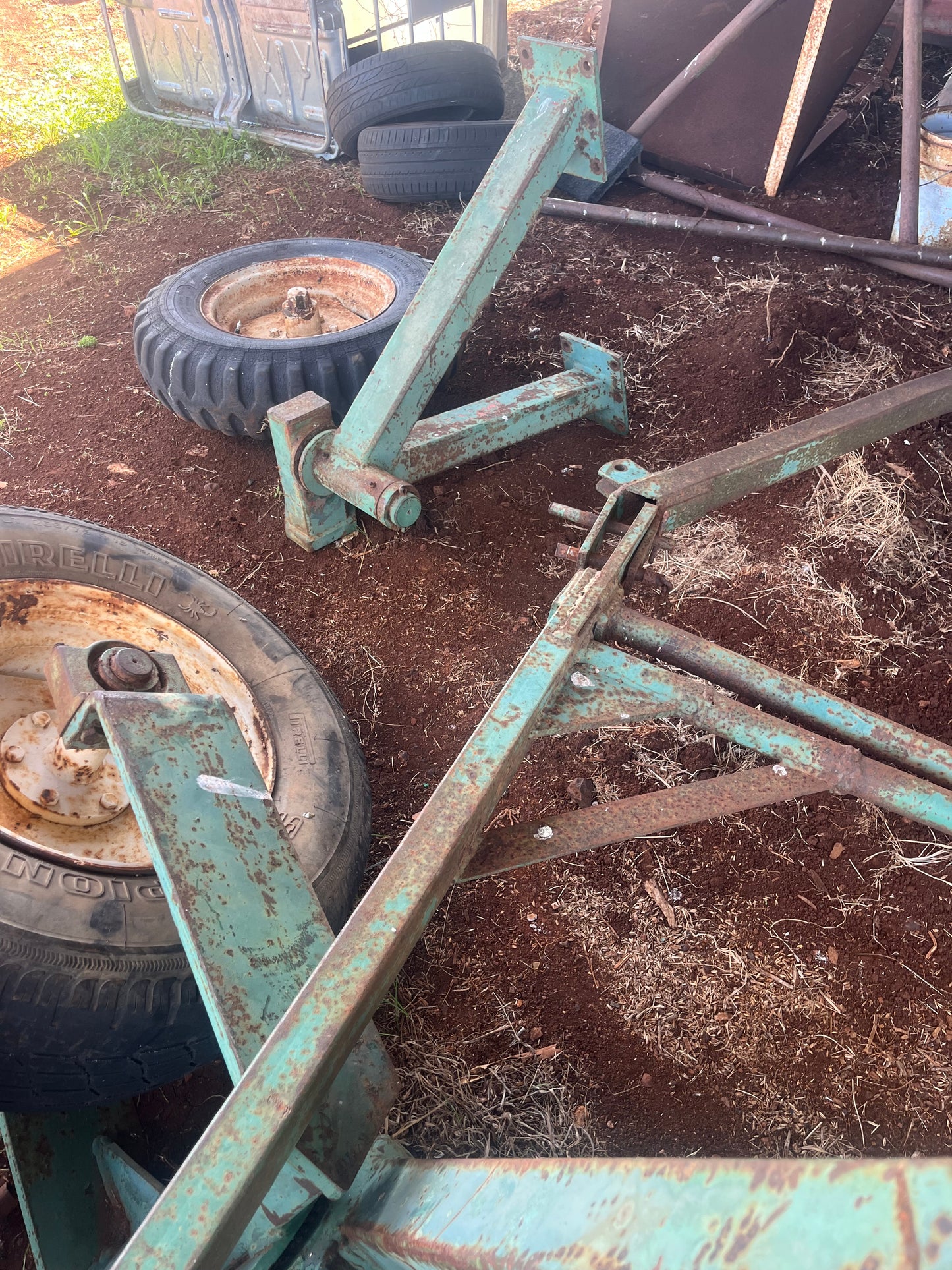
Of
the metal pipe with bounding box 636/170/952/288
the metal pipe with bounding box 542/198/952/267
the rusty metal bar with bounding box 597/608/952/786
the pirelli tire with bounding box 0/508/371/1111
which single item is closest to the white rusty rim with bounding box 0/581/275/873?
the pirelli tire with bounding box 0/508/371/1111

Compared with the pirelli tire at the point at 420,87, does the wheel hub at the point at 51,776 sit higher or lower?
lower

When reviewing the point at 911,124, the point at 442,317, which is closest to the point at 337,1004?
the point at 442,317

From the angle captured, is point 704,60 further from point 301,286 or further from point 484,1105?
point 484,1105

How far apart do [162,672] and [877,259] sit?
13.0ft

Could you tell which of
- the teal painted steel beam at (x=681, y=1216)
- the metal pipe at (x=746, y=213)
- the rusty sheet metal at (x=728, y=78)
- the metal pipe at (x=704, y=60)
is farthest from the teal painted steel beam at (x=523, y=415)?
the rusty sheet metal at (x=728, y=78)

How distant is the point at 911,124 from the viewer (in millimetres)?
4012

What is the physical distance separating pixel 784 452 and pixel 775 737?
2.87ft

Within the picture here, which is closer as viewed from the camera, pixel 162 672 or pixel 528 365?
pixel 162 672

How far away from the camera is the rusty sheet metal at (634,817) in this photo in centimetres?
141

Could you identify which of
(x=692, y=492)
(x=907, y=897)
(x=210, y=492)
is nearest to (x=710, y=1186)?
(x=692, y=492)

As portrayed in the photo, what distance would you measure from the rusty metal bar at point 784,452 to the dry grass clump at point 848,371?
119 cm

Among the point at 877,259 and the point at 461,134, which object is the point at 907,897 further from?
the point at 461,134

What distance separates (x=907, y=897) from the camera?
2.18 metres

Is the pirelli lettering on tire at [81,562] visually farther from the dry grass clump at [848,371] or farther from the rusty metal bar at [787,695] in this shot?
the dry grass clump at [848,371]
